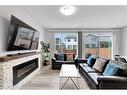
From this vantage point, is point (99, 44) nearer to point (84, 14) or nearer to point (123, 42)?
point (123, 42)

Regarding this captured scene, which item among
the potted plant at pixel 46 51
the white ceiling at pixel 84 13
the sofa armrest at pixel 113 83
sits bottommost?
the sofa armrest at pixel 113 83

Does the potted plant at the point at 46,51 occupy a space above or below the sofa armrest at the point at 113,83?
above

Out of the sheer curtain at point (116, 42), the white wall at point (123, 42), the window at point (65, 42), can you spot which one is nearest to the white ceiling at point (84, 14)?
the white wall at point (123, 42)

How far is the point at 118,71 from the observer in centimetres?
321

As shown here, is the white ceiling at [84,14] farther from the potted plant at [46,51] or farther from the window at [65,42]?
the window at [65,42]

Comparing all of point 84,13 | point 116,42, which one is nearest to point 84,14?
point 84,13

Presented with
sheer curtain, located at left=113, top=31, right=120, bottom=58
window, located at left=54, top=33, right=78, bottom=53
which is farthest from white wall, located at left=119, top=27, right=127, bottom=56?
window, located at left=54, top=33, right=78, bottom=53

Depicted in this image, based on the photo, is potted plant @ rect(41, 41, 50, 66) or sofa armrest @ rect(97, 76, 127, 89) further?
potted plant @ rect(41, 41, 50, 66)

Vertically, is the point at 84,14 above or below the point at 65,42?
above

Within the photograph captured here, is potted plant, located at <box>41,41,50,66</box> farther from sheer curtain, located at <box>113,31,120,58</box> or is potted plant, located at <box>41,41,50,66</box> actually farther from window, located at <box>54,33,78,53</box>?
sheer curtain, located at <box>113,31,120,58</box>

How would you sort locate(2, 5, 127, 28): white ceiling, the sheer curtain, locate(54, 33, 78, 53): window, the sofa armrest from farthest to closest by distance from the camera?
locate(54, 33, 78, 53): window → the sheer curtain → locate(2, 5, 127, 28): white ceiling → the sofa armrest

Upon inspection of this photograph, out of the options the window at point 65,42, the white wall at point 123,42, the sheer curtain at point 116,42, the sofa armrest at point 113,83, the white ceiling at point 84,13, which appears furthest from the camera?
the window at point 65,42
